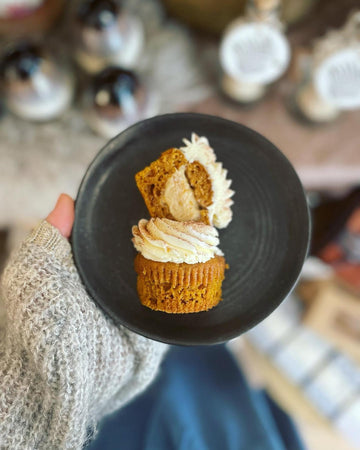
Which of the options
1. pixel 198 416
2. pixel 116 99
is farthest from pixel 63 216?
pixel 198 416

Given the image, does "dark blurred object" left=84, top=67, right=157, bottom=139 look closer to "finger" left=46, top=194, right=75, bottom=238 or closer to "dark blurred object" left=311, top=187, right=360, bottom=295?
"finger" left=46, top=194, right=75, bottom=238

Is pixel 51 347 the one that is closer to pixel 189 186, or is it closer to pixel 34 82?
pixel 189 186

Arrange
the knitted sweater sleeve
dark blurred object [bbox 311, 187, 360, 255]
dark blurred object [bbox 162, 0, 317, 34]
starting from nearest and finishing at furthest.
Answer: the knitted sweater sleeve, dark blurred object [bbox 162, 0, 317, 34], dark blurred object [bbox 311, 187, 360, 255]


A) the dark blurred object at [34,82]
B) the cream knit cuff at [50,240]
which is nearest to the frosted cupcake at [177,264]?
the cream knit cuff at [50,240]

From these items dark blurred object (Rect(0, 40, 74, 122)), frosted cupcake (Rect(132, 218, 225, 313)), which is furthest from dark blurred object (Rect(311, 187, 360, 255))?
dark blurred object (Rect(0, 40, 74, 122))

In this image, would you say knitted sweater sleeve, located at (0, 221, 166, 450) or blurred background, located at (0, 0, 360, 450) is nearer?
knitted sweater sleeve, located at (0, 221, 166, 450)
